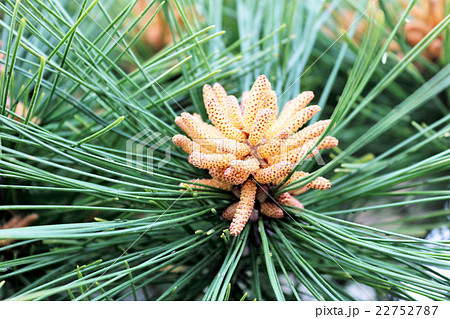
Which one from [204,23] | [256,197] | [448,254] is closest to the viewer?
[448,254]

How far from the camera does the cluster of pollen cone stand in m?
0.52

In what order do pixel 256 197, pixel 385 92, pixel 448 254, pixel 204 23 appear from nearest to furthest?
1. pixel 448 254
2. pixel 256 197
3. pixel 204 23
4. pixel 385 92

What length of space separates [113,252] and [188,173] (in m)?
0.18

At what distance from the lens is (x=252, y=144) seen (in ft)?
1.81

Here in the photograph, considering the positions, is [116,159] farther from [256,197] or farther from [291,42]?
[291,42]

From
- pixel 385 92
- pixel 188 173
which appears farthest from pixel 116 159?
pixel 385 92

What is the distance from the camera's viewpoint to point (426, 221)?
91 centimetres

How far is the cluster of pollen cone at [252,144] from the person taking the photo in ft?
1.70

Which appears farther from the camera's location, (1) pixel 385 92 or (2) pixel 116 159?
(1) pixel 385 92
